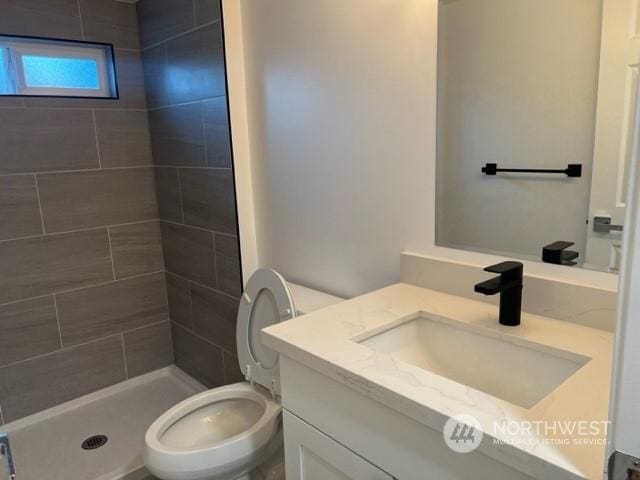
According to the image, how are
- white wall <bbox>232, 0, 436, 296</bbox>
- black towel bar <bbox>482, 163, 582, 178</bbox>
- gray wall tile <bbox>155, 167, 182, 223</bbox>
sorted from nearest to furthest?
black towel bar <bbox>482, 163, 582, 178</bbox> < white wall <bbox>232, 0, 436, 296</bbox> < gray wall tile <bbox>155, 167, 182, 223</bbox>

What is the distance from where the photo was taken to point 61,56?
7.95 feet

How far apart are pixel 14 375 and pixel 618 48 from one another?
2804mm

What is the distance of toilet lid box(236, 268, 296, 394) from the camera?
1682mm

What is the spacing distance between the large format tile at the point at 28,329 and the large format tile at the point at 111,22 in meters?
1.39

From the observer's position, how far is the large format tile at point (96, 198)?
7.82 feet

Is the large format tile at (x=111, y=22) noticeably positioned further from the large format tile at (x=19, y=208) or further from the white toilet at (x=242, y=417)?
the white toilet at (x=242, y=417)

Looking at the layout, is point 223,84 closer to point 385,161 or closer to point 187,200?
point 187,200

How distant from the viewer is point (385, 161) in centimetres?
155

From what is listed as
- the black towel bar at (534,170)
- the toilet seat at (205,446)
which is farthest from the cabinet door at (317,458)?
the black towel bar at (534,170)

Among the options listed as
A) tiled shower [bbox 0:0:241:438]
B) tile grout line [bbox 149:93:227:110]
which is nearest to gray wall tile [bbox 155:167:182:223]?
tiled shower [bbox 0:0:241:438]

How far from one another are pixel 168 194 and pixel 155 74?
0.64m

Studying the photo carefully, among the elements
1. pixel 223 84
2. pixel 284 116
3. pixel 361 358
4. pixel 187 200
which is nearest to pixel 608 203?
pixel 361 358

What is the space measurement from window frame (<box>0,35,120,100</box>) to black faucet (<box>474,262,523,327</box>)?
88.2 inches

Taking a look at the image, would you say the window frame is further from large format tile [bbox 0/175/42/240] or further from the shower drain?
the shower drain
